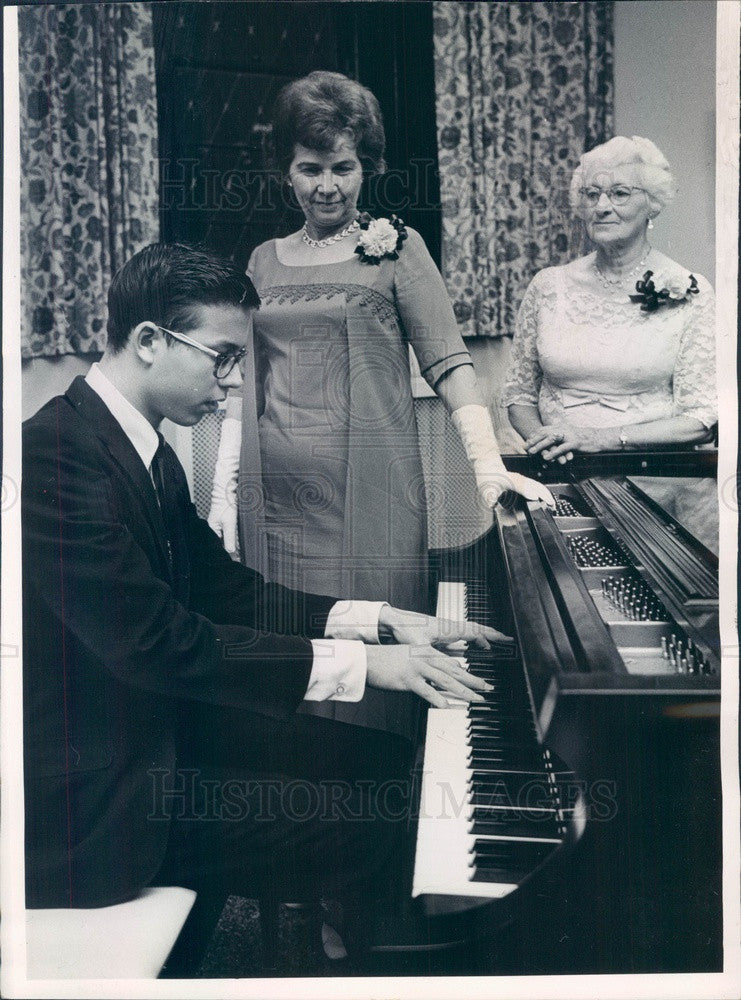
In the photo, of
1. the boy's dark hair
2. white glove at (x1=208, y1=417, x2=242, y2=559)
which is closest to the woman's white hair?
the boy's dark hair

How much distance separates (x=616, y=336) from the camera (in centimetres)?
246

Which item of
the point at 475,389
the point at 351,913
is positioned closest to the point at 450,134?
the point at 475,389

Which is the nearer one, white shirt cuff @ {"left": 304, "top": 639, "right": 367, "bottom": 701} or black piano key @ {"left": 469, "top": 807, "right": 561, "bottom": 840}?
black piano key @ {"left": 469, "top": 807, "right": 561, "bottom": 840}

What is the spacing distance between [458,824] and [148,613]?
969mm

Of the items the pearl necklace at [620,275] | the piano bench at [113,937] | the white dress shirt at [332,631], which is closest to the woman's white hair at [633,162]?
the pearl necklace at [620,275]

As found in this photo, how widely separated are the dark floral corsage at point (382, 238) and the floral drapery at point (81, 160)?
583 mm

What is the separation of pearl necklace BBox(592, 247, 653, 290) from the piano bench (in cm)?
198

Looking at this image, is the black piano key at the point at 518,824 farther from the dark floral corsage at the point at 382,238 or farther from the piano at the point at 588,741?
the dark floral corsage at the point at 382,238

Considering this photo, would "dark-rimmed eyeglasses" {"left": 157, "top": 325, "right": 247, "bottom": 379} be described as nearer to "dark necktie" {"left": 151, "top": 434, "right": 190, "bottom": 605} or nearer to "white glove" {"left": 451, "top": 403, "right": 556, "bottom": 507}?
"dark necktie" {"left": 151, "top": 434, "right": 190, "bottom": 605}

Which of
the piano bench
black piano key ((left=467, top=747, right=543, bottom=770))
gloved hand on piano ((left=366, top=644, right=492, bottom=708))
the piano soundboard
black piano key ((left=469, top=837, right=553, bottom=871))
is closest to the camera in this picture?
the piano soundboard

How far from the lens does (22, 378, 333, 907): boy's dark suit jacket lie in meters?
2.42

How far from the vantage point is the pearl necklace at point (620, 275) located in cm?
246

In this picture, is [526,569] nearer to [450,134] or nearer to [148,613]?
[148,613]

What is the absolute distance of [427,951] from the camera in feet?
7.80
